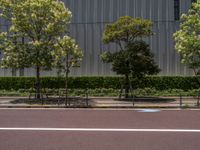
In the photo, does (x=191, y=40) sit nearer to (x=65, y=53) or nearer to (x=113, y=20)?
(x=65, y=53)

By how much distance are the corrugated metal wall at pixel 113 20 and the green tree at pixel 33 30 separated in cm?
1221

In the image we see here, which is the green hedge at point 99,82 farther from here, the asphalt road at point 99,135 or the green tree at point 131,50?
the asphalt road at point 99,135

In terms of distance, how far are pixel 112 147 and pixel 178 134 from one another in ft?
10.9

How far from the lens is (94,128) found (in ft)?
47.8

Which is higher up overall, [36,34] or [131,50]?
[36,34]

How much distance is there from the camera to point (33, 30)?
30.0 metres

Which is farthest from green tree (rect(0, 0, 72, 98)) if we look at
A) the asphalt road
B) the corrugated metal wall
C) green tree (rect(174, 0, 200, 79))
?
the asphalt road

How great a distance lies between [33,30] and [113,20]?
44.7 ft

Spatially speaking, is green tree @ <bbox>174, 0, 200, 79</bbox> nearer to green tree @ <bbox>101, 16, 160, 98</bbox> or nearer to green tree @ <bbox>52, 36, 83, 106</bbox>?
green tree @ <bbox>101, 16, 160, 98</bbox>

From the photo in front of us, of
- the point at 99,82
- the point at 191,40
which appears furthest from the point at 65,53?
the point at 99,82

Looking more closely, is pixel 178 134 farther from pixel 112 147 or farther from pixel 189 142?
pixel 112 147

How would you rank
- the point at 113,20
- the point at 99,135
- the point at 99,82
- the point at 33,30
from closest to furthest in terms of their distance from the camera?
the point at 99,135 < the point at 33,30 < the point at 99,82 < the point at 113,20

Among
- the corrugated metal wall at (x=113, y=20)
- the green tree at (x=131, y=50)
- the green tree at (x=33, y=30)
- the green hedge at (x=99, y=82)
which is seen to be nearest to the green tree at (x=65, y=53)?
the green tree at (x=33, y=30)

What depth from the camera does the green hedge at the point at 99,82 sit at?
3803cm
